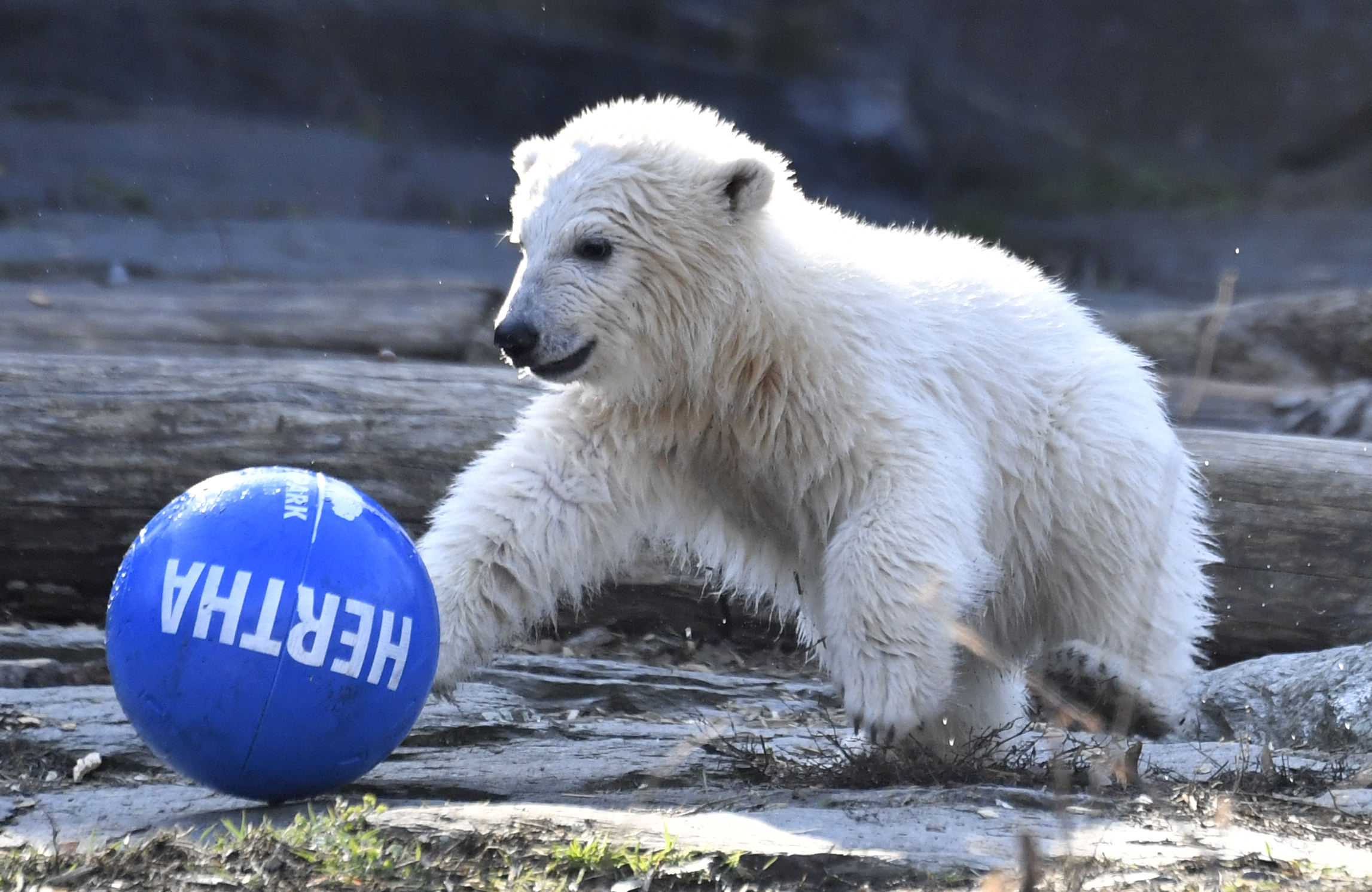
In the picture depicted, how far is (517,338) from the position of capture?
3557 mm

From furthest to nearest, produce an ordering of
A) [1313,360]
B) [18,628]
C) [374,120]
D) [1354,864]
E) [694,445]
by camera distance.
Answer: [374,120] < [1313,360] < [18,628] < [694,445] < [1354,864]

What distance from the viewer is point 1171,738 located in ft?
13.3

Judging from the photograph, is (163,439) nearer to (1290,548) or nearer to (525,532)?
(525,532)

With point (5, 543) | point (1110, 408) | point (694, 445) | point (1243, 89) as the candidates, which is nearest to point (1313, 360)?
point (1110, 408)

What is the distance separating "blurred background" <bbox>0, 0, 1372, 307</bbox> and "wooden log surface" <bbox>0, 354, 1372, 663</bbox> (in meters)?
6.23

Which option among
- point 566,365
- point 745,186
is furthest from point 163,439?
point 745,186

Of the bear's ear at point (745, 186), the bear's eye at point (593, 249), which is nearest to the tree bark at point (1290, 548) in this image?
the bear's ear at point (745, 186)

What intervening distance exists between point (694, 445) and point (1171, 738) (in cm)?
153

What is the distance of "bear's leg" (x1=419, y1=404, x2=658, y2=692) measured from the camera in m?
3.60

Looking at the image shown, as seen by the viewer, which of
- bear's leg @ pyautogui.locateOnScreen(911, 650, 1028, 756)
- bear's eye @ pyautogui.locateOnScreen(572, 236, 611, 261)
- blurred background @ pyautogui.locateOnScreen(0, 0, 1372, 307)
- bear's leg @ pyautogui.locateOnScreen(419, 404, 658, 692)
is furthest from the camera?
blurred background @ pyautogui.locateOnScreen(0, 0, 1372, 307)

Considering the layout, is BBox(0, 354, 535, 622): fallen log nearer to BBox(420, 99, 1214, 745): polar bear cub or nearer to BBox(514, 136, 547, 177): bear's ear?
BBox(420, 99, 1214, 745): polar bear cub

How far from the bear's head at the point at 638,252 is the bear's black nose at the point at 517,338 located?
0.06 meters

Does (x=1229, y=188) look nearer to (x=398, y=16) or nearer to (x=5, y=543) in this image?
(x=398, y=16)

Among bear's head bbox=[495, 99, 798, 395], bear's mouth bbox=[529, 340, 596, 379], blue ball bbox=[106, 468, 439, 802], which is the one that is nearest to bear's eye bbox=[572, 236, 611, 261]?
bear's head bbox=[495, 99, 798, 395]
